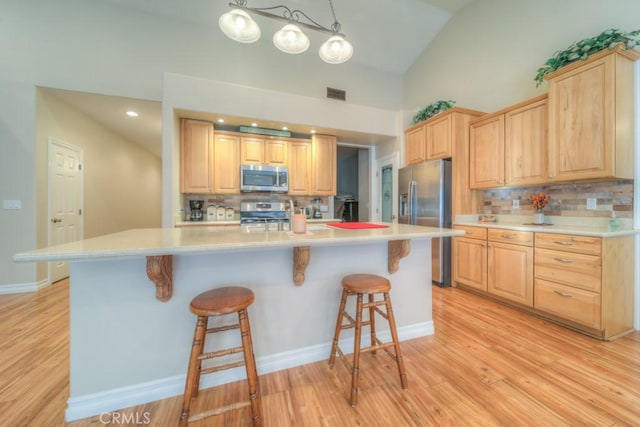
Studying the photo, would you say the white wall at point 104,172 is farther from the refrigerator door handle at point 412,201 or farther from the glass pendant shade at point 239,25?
the refrigerator door handle at point 412,201

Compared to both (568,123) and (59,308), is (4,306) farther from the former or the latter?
(568,123)

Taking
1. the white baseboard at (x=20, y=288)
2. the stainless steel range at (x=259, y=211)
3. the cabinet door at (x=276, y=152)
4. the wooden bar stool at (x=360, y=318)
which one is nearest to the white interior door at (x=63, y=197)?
the white baseboard at (x=20, y=288)

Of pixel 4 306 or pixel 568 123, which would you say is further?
pixel 4 306

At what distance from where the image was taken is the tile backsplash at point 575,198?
2.31 m

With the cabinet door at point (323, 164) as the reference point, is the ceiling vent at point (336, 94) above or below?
above

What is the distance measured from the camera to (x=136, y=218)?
19.4 feet

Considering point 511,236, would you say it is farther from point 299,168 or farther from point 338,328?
point 299,168

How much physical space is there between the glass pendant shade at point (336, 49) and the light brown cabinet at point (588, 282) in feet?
8.34

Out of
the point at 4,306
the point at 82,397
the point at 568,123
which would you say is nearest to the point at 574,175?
the point at 568,123

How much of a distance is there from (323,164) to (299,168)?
441 millimetres

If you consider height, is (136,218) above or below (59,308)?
above

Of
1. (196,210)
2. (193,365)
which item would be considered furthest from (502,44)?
(196,210)

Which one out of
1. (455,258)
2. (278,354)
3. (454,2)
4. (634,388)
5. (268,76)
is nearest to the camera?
(634,388)

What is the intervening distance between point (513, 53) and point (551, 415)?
393 cm
